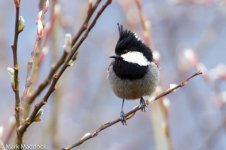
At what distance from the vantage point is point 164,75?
15.9 feet

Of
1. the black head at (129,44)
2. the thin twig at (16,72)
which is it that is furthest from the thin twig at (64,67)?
the black head at (129,44)

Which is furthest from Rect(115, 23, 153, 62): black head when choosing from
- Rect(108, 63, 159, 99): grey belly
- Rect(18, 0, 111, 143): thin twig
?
Rect(18, 0, 111, 143): thin twig

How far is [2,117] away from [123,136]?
5.13ft

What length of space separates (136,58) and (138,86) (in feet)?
0.58

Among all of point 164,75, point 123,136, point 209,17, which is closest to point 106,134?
point 123,136

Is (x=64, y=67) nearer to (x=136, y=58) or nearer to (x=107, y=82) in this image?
(x=136, y=58)

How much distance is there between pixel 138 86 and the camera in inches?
116

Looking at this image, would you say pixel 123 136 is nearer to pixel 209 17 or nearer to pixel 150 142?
pixel 150 142

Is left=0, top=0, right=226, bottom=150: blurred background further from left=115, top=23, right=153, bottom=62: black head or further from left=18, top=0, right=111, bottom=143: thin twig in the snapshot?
left=18, top=0, right=111, bottom=143: thin twig

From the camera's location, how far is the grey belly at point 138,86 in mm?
2936

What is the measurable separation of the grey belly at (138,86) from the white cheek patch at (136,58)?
0.06 metres

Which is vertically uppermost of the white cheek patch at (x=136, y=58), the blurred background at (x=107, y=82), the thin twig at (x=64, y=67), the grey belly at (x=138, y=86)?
the blurred background at (x=107, y=82)

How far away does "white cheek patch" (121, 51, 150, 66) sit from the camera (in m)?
2.88

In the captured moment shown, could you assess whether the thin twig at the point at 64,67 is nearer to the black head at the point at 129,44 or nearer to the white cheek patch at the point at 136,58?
the black head at the point at 129,44
